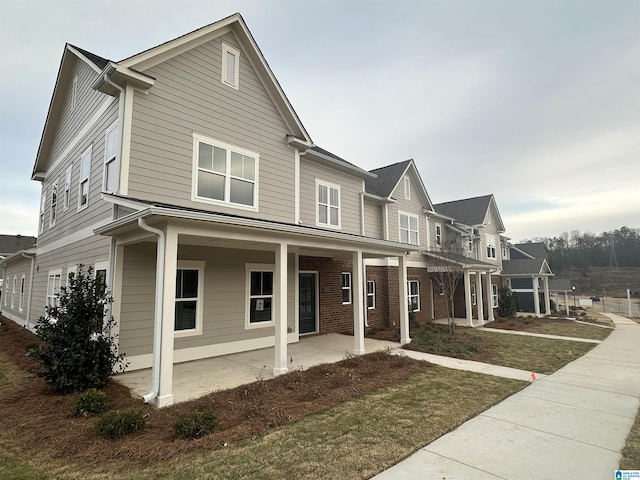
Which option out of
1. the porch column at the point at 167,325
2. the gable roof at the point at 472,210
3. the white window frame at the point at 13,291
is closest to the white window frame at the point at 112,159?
the porch column at the point at 167,325

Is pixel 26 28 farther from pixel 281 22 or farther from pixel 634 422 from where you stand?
pixel 634 422

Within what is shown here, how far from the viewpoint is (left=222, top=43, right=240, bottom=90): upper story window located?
949cm

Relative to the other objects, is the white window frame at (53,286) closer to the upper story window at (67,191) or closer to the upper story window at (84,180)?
the upper story window at (67,191)

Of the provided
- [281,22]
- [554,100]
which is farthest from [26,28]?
[554,100]

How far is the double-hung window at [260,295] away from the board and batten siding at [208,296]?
22cm

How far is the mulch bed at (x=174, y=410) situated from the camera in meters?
4.12

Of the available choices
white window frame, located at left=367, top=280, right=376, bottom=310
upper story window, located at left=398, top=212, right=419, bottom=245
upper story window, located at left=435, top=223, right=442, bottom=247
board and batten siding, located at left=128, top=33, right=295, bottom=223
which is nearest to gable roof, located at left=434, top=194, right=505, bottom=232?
upper story window, located at left=435, top=223, right=442, bottom=247

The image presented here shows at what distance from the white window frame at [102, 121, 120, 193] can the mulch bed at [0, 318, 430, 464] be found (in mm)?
4342

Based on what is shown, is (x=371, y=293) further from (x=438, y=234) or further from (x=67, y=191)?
(x=67, y=191)

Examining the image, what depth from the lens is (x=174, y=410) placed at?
5.25 metres

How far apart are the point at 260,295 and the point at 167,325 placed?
4.86m

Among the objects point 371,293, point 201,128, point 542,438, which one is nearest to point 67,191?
point 201,128

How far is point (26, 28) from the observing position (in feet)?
36.9

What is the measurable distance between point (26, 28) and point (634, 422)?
1886cm
